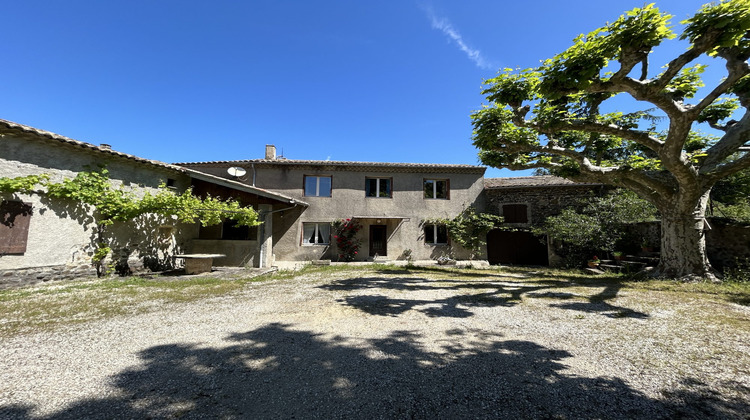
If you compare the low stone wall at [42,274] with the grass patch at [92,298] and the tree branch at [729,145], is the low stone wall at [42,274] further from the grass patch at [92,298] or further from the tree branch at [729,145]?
the tree branch at [729,145]

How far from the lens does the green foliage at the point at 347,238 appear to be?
46.5ft

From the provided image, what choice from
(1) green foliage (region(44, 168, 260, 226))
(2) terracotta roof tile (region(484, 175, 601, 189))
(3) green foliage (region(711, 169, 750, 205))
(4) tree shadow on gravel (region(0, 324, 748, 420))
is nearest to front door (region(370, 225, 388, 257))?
(2) terracotta roof tile (region(484, 175, 601, 189))

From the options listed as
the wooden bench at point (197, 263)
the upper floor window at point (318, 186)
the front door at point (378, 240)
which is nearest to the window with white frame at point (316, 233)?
the upper floor window at point (318, 186)

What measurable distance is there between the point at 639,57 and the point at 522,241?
37.5 ft

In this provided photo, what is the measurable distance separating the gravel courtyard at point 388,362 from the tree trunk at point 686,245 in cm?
298

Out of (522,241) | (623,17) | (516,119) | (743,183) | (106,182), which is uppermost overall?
(623,17)

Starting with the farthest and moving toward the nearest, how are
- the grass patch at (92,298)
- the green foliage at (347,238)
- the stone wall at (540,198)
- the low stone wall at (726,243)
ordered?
the stone wall at (540,198) → the green foliage at (347,238) → the low stone wall at (726,243) → the grass patch at (92,298)

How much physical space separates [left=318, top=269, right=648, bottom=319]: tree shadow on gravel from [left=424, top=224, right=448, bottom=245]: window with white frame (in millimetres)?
5775

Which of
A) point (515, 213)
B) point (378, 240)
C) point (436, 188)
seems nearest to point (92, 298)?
point (378, 240)

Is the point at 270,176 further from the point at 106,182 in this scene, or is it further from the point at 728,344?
the point at 728,344

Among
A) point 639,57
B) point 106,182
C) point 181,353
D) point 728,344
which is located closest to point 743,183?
point 639,57

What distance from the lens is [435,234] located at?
1515 cm

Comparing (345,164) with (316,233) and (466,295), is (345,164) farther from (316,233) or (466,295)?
(466,295)

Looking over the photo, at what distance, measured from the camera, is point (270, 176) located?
14.6 metres
